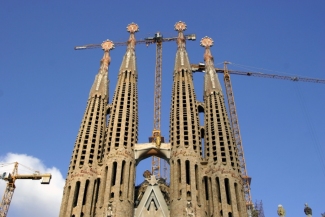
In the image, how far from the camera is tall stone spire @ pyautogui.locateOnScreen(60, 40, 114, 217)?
43.9 meters

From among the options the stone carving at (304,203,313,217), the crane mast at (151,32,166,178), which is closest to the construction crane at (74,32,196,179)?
the crane mast at (151,32,166,178)

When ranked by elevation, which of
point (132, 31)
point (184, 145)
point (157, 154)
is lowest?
point (184, 145)

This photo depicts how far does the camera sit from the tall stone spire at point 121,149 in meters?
43.4

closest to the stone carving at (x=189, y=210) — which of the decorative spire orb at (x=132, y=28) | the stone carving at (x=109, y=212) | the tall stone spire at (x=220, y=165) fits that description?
the tall stone spire at (x=220, y=165)

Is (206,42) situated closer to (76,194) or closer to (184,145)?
(184,145)

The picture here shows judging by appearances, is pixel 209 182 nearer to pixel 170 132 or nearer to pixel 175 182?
pixel 175 182

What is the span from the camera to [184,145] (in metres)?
47.4

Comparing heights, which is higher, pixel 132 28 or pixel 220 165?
pixel 132 28

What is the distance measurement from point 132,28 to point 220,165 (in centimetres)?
2912

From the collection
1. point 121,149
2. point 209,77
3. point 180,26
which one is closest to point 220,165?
point 121,149

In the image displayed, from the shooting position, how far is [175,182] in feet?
147

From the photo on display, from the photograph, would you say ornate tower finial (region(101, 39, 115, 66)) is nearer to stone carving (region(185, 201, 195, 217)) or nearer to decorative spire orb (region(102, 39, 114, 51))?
decorative spire orb (region(102, 39, 114, 51))

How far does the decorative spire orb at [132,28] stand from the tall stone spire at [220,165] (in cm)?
1776

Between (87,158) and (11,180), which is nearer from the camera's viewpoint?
(87,158)
